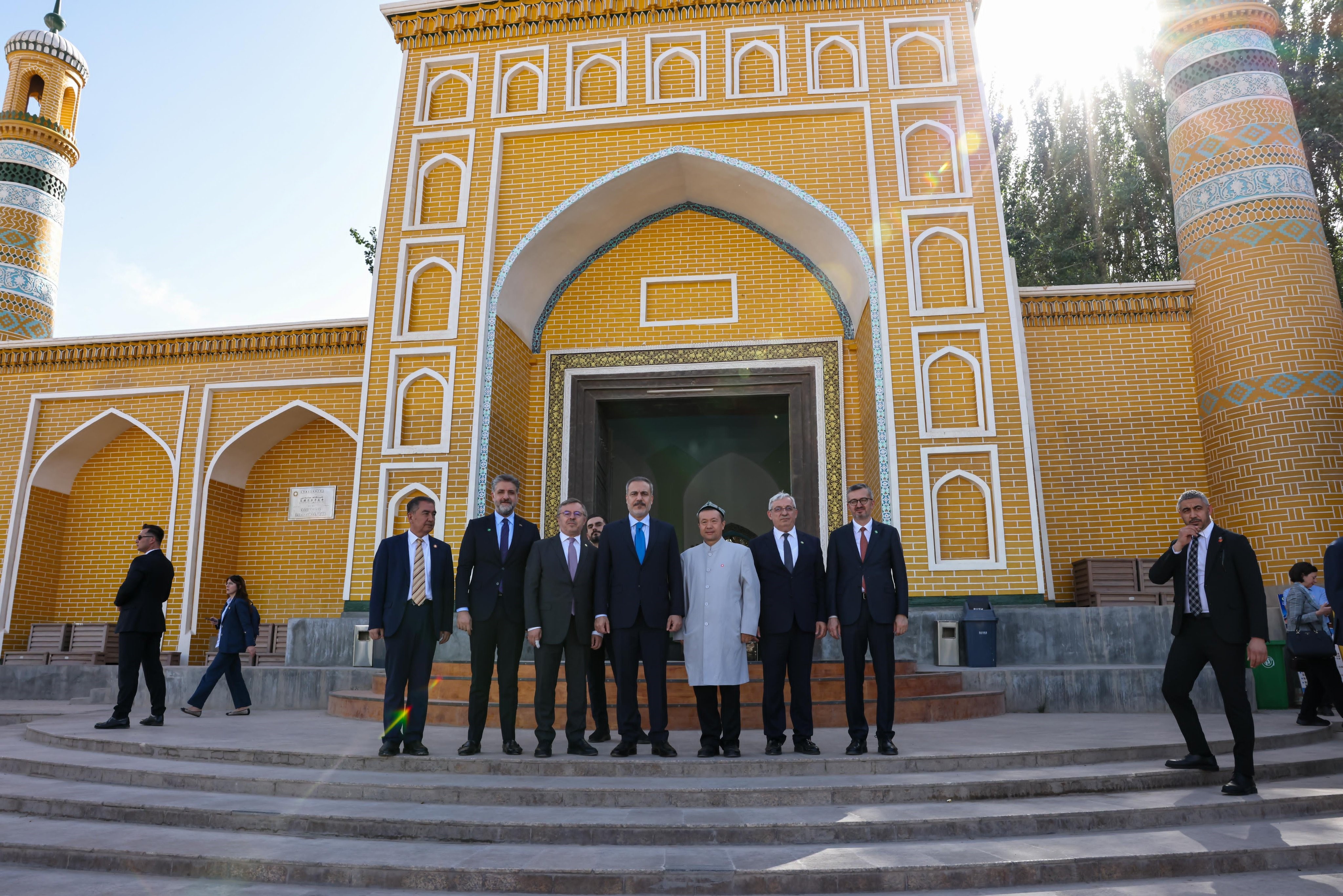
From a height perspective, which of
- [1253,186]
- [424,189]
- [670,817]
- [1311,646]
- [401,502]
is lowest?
[670,817]

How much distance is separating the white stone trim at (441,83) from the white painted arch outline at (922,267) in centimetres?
497

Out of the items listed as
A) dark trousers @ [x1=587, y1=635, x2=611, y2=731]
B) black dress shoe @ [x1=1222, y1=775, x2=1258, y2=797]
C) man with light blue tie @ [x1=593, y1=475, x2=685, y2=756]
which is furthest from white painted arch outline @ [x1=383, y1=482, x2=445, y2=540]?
black dress shoe @ [x1=1222, y1=775, x2=1258, y2=797]

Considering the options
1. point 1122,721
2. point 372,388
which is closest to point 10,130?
point 372,388

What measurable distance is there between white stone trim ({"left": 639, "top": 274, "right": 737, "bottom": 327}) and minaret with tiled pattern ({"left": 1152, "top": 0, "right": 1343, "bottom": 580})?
4682mm

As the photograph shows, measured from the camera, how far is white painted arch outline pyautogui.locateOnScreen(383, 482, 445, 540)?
8727 millimetres

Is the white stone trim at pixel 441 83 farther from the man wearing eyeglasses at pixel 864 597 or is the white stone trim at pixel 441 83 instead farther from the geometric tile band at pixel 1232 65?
the geometric tile band at pixel 1232 65

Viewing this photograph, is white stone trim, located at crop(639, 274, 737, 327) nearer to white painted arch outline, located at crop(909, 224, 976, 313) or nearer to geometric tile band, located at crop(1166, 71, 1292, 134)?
white painted arch outline, located at crop(909, 224, 976, 313)

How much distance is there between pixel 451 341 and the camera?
30.2 ft

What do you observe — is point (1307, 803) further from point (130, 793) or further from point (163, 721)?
point (163, 721)

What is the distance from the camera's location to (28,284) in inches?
507

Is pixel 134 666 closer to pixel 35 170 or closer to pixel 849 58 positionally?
pixel 849 58

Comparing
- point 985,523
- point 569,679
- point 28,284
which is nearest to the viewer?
point 569,679

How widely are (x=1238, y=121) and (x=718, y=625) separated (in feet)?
27.5

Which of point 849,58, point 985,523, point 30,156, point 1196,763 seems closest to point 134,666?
point 1196,763
